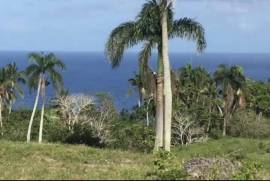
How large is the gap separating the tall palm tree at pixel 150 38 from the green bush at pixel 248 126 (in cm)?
4384

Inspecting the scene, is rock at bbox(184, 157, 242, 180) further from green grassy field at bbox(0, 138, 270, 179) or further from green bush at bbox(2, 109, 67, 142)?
green bush at bbox(2, 109, 67, 142)

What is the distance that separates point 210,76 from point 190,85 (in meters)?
4.40

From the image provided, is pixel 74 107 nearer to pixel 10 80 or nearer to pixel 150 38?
pixel 10 80

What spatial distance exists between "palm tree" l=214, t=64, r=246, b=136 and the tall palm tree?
4506 cm

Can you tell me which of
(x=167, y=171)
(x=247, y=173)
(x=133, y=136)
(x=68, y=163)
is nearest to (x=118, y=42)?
(x=68, y=163)

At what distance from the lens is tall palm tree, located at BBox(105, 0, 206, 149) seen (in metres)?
24.3

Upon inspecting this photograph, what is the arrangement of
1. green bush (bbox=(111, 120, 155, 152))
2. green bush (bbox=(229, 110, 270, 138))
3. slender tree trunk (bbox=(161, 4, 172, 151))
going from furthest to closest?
green bush (bbox=(229, 110, 270, 138)) → green bush (bbox=(111, 120, 155, 152)) → slender tree trunk (bbox=(161, 4, 172, 151))

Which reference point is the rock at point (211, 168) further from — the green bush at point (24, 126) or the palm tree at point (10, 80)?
the palm tree at point (10, 80)

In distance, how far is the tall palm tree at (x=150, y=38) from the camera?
24344 mm

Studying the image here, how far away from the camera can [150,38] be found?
969 inches

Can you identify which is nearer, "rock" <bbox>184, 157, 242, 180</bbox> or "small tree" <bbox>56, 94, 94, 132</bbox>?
"rock" <bbox>184, 157, 242, 180</bbox>

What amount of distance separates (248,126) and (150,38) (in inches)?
1804

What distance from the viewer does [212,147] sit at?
45.3 meters

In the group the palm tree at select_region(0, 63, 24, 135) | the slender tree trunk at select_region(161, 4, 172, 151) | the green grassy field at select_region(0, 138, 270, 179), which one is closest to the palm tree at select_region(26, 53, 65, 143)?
the palm tree at select_region(0, 63, 24, 135)
